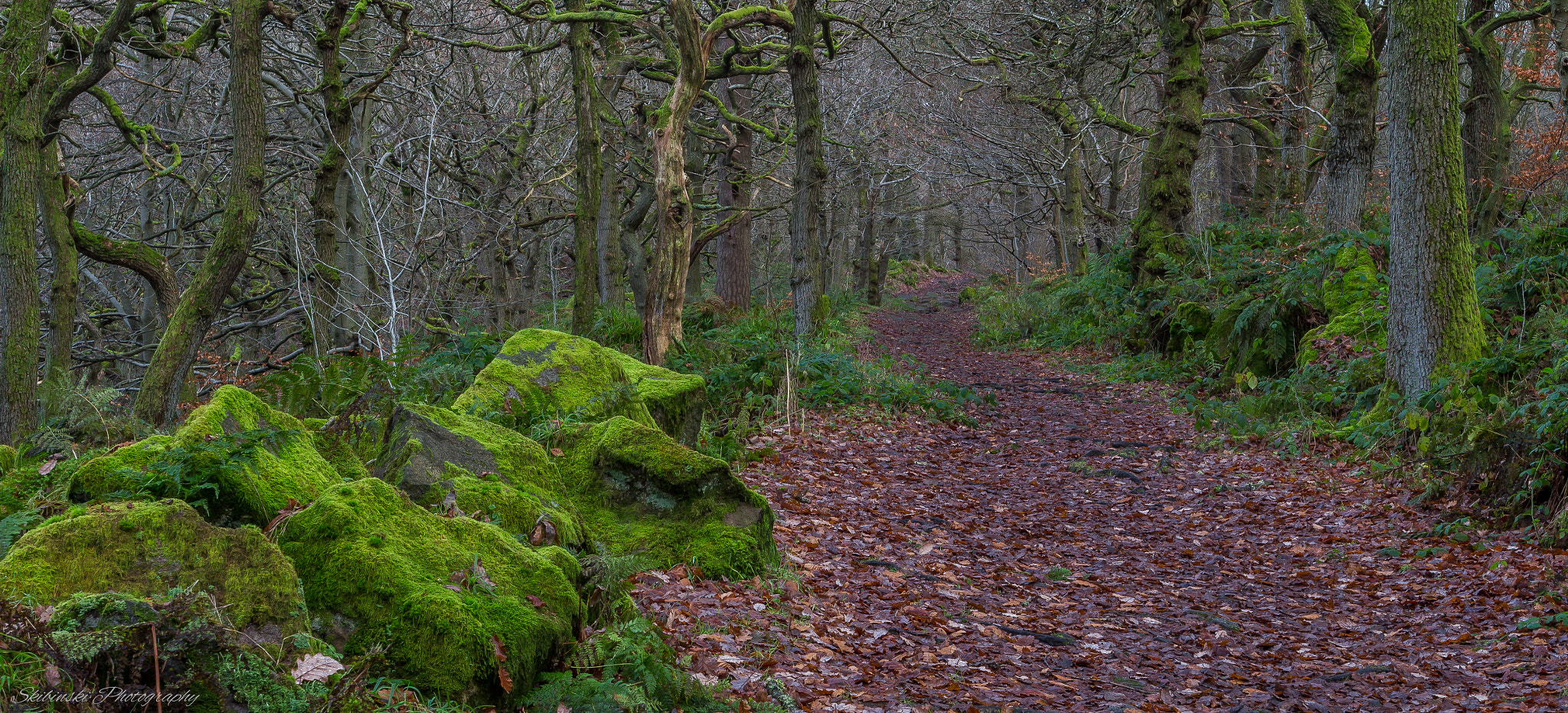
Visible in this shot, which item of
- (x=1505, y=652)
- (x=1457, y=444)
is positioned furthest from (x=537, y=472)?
(x=1457, y=444)

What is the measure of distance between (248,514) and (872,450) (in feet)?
22.8

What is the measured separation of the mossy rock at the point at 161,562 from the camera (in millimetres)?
2588

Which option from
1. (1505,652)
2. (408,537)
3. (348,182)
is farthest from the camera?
(348,182)

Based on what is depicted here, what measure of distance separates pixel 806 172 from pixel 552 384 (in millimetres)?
7514

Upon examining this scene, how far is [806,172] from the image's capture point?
1341 cm

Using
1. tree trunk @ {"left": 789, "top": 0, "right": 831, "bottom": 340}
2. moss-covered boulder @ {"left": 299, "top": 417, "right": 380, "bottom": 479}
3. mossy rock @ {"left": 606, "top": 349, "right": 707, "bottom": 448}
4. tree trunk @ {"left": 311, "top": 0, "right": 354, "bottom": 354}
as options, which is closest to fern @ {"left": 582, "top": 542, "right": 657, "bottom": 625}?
moss-covered boulder @ {"left": 299, "top": 417, "right": 380, "bottom": 479}

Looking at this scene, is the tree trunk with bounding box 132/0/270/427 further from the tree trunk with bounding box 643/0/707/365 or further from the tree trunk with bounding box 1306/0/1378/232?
the tree trunk with bounding box 1306/0/1378/232

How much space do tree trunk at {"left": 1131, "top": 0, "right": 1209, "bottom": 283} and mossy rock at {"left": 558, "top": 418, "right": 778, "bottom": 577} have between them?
453 inches

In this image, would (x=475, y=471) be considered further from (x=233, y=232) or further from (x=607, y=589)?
(x=233, y=232)

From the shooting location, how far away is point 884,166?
27469mm

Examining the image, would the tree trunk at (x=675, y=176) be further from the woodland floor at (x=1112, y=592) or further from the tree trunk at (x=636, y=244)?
the tree trunk at (x=636, y=244)

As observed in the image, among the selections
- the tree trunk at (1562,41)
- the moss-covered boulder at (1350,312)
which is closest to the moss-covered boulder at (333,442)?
the moss-covered boulder at (1350,312)

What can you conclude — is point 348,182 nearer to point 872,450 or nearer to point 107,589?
point 872,450

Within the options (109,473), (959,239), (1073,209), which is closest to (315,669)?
(109,473)
